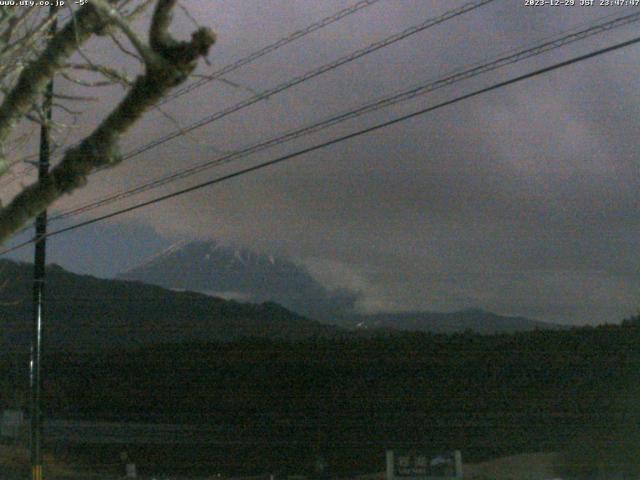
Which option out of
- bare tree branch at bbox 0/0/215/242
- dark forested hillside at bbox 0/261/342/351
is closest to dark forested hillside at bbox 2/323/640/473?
dark forested hillside at bbox 0/261/342/351

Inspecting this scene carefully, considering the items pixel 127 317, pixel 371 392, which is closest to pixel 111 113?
pixel 371 392

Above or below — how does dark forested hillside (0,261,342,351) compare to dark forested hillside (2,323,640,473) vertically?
above

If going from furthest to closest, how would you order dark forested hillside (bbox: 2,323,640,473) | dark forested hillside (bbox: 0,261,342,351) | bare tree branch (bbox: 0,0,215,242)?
1. dark forested hillside (bbox: 0,261,342,351)
2. dark forested hillside (bbox: 2,323,640,473)
3. bare tree branch (bbox: 0,0,215,242)

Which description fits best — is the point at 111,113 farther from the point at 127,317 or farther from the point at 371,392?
the point at 127,317

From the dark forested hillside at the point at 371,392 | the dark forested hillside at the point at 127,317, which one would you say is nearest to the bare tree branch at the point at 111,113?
the dark forested hillside at the point at 371,392

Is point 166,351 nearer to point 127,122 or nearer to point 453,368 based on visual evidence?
point 453,368

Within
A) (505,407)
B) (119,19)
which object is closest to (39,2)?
(119,19)

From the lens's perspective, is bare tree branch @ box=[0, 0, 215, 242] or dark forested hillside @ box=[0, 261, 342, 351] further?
dark forested hillside @ box=[0, 261, 342, 351]

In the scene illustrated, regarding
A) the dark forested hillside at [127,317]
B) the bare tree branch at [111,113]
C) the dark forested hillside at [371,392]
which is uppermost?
the dark forested hillside at [127,317]

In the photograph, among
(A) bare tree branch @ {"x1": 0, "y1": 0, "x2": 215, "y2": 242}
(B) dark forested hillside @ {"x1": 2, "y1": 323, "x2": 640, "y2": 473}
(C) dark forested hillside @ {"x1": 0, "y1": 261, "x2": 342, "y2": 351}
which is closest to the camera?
(A) bare tree branch @ {"x1": 0, "y1": 0, "x2": 215, "y2": 242}

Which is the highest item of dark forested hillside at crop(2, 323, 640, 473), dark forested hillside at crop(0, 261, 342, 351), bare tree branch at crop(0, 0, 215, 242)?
dark forested hillside at crop(0, 261, 342, 351)

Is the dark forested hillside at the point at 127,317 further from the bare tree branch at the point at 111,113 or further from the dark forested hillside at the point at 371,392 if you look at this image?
the bare tree branch at the point at 111,113

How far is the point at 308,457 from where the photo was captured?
32906mm

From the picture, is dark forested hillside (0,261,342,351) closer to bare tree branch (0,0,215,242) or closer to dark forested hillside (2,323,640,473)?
dark forested hillside (2,323,640,473)
